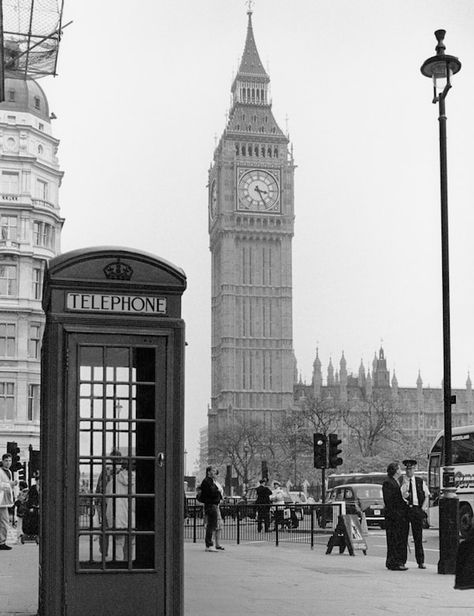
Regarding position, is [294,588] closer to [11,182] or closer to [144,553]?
[144,553]

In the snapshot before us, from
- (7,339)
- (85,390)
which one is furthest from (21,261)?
(85,390)

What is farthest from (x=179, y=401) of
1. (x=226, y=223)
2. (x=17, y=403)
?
(x=226, y=223)

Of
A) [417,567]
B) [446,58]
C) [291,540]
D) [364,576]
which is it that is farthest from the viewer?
[291,540]

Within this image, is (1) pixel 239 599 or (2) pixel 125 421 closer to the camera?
(2) pixel 125 421

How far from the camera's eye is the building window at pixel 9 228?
5622 cm

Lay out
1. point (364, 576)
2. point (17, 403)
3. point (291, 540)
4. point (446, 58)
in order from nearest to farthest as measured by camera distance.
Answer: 1. point (364, 576)
2. point (446, 58)
3. point (291, 540)
4. point (17, 403)

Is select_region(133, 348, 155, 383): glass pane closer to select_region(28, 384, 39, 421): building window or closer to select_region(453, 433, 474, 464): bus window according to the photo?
select_region(453, 433, 474, 464): bus window

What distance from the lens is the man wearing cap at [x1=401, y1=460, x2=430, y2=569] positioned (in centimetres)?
1619

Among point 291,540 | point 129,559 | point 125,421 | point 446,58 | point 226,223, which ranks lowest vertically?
point 291,540

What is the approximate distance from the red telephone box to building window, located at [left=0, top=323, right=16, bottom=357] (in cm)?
4859

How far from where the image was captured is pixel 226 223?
136 meters

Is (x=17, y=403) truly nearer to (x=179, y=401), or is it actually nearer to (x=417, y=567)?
(x=417, y=567)

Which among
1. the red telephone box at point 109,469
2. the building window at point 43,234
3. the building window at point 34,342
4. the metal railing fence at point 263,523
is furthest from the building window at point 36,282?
the red telephone box at point 109,469

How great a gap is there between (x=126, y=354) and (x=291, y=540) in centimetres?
1827
